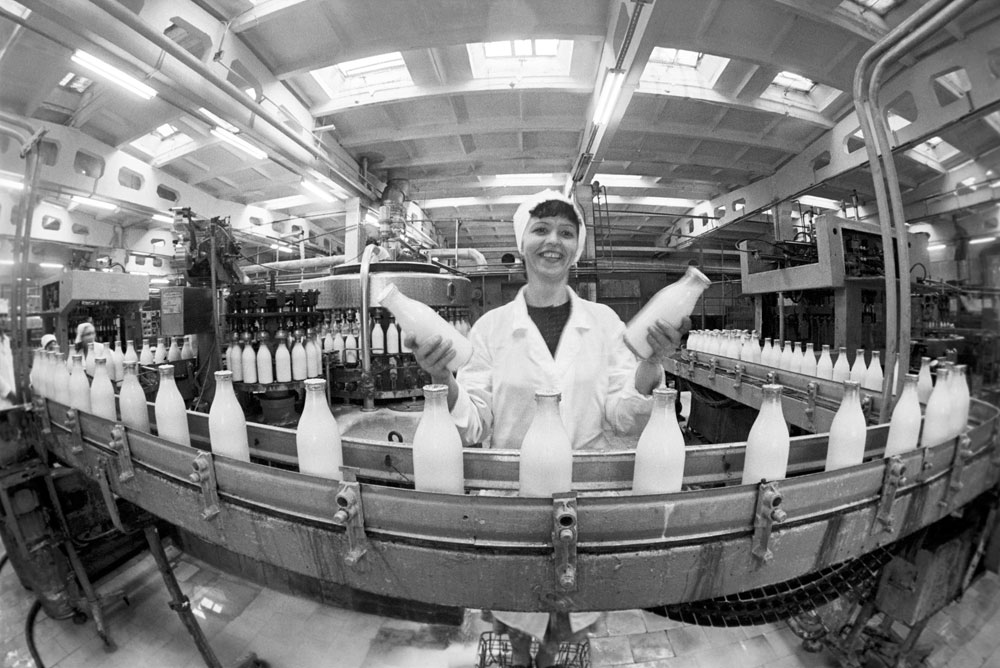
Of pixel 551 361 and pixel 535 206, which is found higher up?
pixel 535 206

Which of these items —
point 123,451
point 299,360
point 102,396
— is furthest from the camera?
point 299,360

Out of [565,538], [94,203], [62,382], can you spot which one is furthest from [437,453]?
[94,203]

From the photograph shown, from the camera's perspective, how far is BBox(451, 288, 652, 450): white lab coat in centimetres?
101

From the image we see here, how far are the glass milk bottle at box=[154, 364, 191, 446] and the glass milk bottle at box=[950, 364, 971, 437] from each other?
2.21 m

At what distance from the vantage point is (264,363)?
2543 millimetres

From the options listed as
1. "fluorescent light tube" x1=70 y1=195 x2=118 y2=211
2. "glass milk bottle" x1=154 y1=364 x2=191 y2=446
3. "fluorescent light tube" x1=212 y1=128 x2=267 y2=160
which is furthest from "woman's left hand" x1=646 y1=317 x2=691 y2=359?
"fluorescent light tube" x1=70 y1=195 x2=118 y2=211

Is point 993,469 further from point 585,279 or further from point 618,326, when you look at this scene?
point 585,279

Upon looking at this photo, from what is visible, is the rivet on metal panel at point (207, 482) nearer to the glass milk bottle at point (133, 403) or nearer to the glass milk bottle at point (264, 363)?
the glass milk bottle at point (133, 403)

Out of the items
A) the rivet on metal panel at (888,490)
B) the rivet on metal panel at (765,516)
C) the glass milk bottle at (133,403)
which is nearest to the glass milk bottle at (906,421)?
the rivet on metal panel at (888,490)

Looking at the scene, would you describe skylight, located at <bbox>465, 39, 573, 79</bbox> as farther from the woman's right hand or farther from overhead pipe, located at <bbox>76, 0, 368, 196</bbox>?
the woman's right hand

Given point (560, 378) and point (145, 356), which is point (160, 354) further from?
point (560, 378)

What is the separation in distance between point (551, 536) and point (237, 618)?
197cm

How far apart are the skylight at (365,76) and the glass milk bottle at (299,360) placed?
7.67ft

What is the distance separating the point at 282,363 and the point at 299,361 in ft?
0.37
